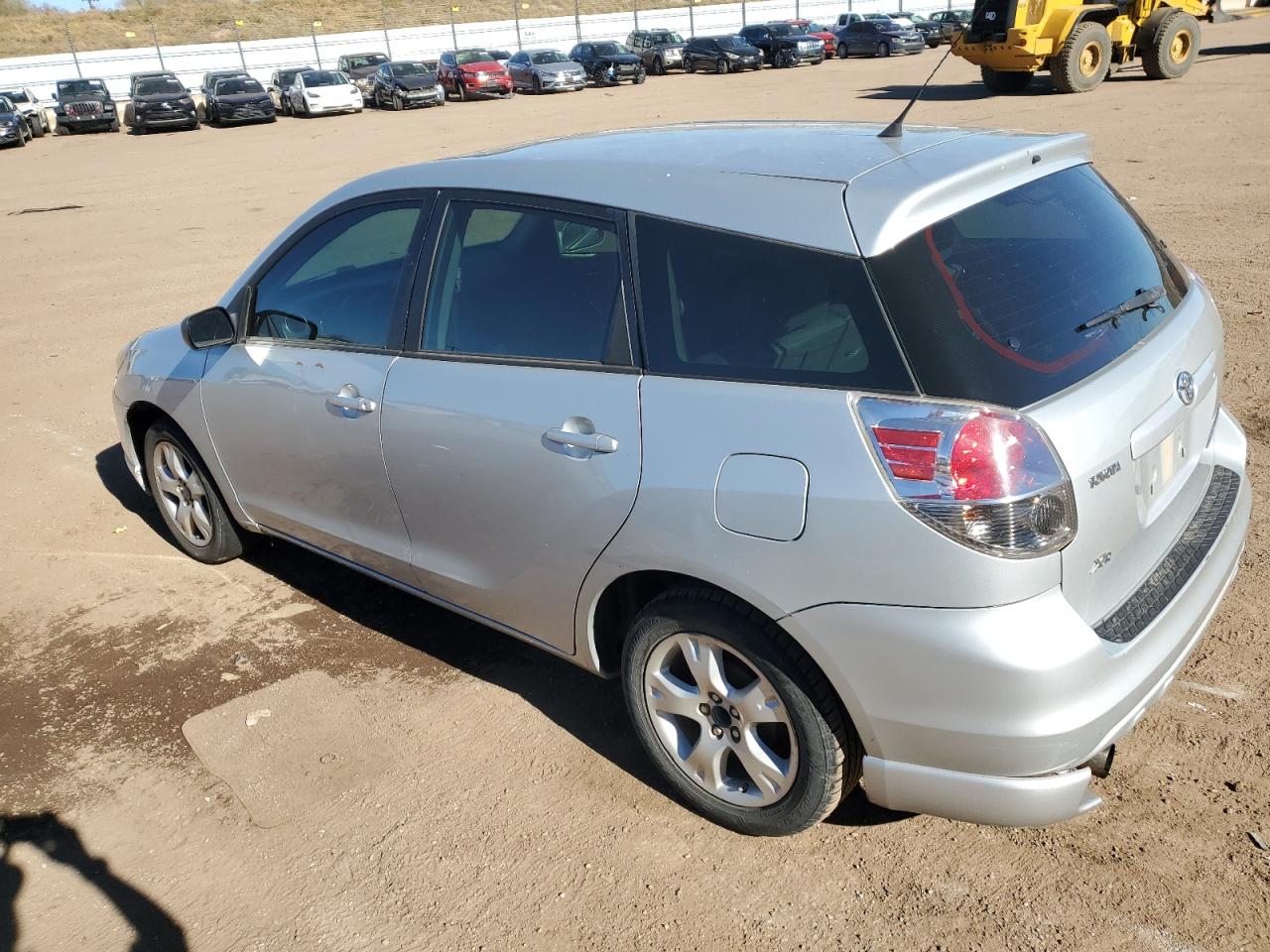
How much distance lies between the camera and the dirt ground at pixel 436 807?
267 cm

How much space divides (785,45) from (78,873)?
132ft

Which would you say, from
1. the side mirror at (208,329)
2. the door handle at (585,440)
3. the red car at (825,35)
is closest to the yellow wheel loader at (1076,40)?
the red car at (825,35)

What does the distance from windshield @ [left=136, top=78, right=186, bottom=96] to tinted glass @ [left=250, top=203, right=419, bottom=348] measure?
3180 centimetres

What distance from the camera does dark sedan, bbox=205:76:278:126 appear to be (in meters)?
31.8

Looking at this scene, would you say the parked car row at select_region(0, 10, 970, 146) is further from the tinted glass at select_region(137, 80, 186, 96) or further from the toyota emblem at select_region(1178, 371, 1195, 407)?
the toyota emblem at select_region(1178, 371, 1195, 407)

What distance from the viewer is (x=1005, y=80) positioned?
2369cm

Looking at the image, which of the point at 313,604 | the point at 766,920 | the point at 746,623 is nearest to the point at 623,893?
the point at 766,920

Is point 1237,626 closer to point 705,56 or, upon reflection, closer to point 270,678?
point 270,678

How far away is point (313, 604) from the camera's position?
4.49m

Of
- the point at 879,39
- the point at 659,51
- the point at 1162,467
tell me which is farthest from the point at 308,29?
the point at 1162,467

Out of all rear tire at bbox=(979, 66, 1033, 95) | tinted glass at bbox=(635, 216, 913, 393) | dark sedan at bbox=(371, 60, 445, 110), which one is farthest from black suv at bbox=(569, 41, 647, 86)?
tinted glass at bbox=(635, 216, 913, 393)

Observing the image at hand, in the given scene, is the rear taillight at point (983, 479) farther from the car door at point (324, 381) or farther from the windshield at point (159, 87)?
the windshield at point (159, 87)

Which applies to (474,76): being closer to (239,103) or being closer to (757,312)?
(239,103)

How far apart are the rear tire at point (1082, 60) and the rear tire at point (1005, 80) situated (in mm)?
1002
